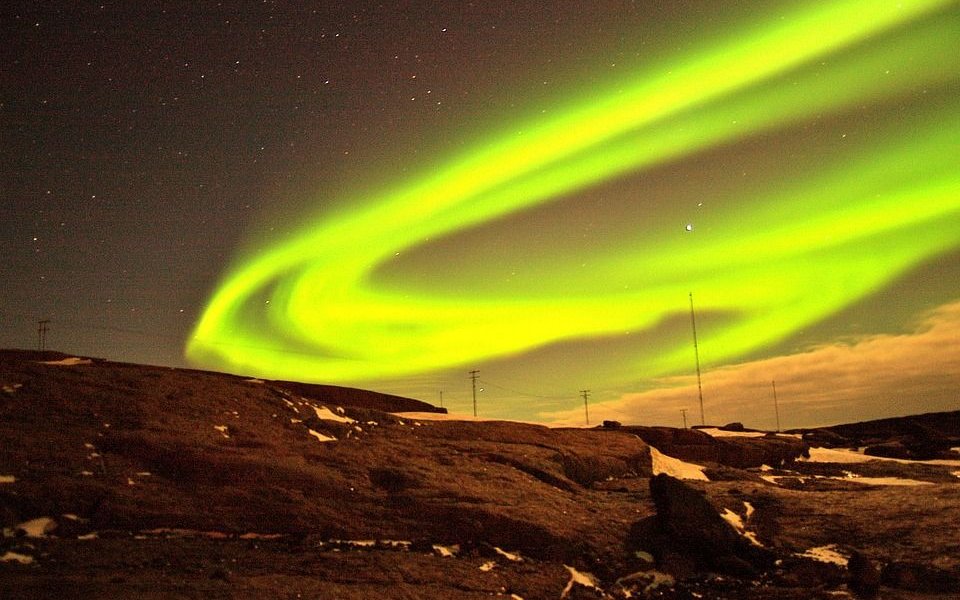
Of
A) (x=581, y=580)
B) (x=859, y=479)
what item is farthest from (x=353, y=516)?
(x=859, y=479)

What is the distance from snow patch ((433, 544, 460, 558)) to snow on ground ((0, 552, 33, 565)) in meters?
6.48

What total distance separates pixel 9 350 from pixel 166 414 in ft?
24.3

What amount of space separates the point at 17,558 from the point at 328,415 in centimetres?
976

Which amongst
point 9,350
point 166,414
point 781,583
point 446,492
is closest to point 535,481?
point 446,492

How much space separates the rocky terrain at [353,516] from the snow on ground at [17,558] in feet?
0.12

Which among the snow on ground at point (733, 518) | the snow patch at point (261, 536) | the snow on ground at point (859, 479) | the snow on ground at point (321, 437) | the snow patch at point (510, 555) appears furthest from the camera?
the snow on ground at point (859, 479)

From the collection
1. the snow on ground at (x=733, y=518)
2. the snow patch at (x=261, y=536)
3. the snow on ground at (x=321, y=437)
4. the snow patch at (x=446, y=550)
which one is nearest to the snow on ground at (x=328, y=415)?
the snow on ground at (x=321, y=437)

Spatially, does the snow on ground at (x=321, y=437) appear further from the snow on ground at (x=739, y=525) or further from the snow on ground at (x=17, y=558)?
the snow on ground at (x=739, y=525)

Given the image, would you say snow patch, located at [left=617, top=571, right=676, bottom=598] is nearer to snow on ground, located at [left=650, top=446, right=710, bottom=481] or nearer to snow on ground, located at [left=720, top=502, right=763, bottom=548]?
snow on ground, located at [left=720, top=502, right=763, bottom=548]

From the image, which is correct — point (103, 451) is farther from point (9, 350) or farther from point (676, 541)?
point (676, 541)

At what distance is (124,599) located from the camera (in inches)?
344

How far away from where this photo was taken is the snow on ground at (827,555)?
13.9 metres

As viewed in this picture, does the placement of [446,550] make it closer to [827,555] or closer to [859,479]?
[827,555]

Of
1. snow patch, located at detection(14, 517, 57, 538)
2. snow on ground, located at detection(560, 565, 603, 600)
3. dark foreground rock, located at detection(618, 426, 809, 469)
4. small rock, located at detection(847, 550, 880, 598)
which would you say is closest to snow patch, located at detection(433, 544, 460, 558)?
snow on ground, located at detection(560, 565, 603, 600)
